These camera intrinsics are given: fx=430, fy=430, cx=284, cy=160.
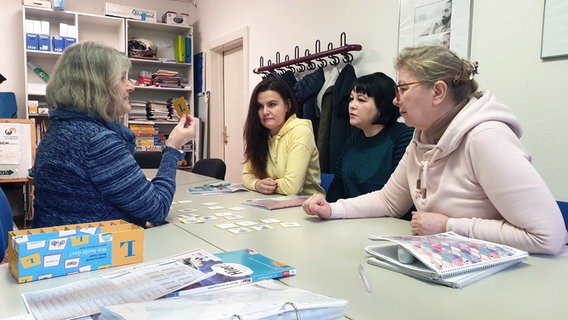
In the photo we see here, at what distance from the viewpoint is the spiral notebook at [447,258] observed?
0.96 metres

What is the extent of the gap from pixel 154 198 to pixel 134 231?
375 mm

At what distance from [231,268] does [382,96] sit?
5.37ft

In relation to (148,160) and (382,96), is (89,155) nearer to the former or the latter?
(382,96)

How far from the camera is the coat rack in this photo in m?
3.09

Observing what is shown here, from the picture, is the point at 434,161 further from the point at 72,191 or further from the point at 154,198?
the point at 72,191

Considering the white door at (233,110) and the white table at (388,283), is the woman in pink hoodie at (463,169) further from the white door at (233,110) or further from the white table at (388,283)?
the white door at (233,110)

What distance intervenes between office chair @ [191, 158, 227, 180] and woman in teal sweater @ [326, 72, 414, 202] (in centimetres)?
121

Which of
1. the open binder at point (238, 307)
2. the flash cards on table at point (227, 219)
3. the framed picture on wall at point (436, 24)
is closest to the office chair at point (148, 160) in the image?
the flash cards on table at point (227, 219)

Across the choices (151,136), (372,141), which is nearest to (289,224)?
(372,141)

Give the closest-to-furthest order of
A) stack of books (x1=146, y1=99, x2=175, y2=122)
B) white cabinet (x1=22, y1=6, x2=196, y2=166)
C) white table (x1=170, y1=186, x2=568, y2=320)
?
white table (x1=170, y1=186, x2=568, y2=320), white cabinet (x1=22, y1=6, x2=196, y2=166), stack of books (x1=146, y1=99, x2=175, y2=122)

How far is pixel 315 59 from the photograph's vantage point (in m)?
3.43

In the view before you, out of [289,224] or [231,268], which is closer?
[231,268]

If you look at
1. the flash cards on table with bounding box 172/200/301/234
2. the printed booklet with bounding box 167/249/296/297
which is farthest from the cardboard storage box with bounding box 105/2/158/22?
the printed booklet with bounding box 167/249/296/297

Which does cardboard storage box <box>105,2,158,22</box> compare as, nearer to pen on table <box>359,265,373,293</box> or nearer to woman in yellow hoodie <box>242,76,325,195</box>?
woman in yellow hoodie <box>242,76,325,195</box>
